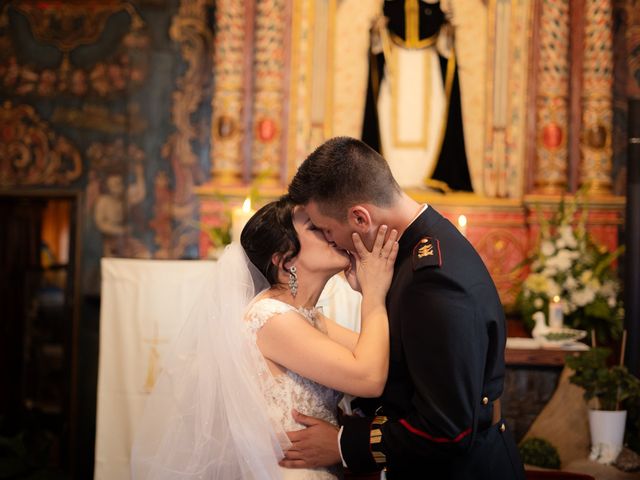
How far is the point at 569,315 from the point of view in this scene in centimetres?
579

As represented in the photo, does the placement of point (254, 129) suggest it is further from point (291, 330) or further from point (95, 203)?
point (291, 330)

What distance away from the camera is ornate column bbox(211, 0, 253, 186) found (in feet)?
22.7

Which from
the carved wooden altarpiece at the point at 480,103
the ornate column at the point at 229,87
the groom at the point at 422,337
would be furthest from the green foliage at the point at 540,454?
the ornate column at the point at 229,87

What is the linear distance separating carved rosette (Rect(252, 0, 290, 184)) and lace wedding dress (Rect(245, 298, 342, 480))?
4287 millimetres

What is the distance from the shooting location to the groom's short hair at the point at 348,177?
2.30 meters

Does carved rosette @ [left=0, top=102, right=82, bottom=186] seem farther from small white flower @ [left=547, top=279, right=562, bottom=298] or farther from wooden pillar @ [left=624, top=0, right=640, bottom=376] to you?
wooden pillar @ [left=624, top=0, right=640, bottom=376]

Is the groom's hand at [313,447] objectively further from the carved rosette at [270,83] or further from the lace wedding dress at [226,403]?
the carved rosette at [270,83]

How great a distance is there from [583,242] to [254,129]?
292 centimetres

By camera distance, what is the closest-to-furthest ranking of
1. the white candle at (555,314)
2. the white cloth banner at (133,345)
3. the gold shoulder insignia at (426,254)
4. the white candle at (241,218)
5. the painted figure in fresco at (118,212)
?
the gold shoulder insignia at (426,254) → the white candle at (241,218) → the white cloth banner at (133,345) → the white candle at (555,314) → the painted figure in fresco at (118,212)

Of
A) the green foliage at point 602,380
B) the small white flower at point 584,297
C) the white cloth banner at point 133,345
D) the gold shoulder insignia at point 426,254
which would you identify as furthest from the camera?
the small white flower at point 584,297

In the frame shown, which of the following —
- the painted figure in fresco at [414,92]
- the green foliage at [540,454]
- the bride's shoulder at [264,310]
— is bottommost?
the green foliage at [540,454]

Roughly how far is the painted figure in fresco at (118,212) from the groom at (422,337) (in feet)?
16.5

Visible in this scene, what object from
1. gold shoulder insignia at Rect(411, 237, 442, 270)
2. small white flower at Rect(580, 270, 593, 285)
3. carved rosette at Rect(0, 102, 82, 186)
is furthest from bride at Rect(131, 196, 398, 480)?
carved rosette at Rect(0, 102, 82, 186)

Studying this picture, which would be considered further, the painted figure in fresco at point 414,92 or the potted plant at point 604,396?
the painted figure in fresco at point 414,92
